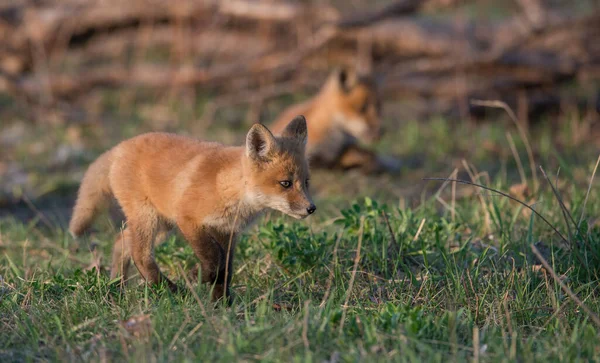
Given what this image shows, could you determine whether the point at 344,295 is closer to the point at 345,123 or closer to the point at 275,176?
the point at 275,176

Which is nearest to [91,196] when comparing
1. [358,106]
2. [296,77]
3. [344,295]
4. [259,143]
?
[259,143]

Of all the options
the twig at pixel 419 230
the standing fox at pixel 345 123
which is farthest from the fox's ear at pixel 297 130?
the standing fox at pixel 345 123

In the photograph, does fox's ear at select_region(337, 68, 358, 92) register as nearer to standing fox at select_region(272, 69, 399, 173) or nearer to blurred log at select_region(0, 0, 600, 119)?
standing fox at select_region(272, 69, 399, 173)

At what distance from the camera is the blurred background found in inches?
373

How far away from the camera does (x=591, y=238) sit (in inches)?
179

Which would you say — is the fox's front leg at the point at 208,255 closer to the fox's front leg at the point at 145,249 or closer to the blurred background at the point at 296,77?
the fox's front leg at the point at 145,249

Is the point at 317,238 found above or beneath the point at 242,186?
beneath

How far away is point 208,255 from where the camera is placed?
4.21m

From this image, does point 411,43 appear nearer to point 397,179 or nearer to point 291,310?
point 397,179

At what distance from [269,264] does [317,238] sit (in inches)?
14.6

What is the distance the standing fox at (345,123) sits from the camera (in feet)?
28.2

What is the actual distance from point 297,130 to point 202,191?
0.71 m

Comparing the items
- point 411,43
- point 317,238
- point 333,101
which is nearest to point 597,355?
point 317,238

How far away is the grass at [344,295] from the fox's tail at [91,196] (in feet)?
0.86
